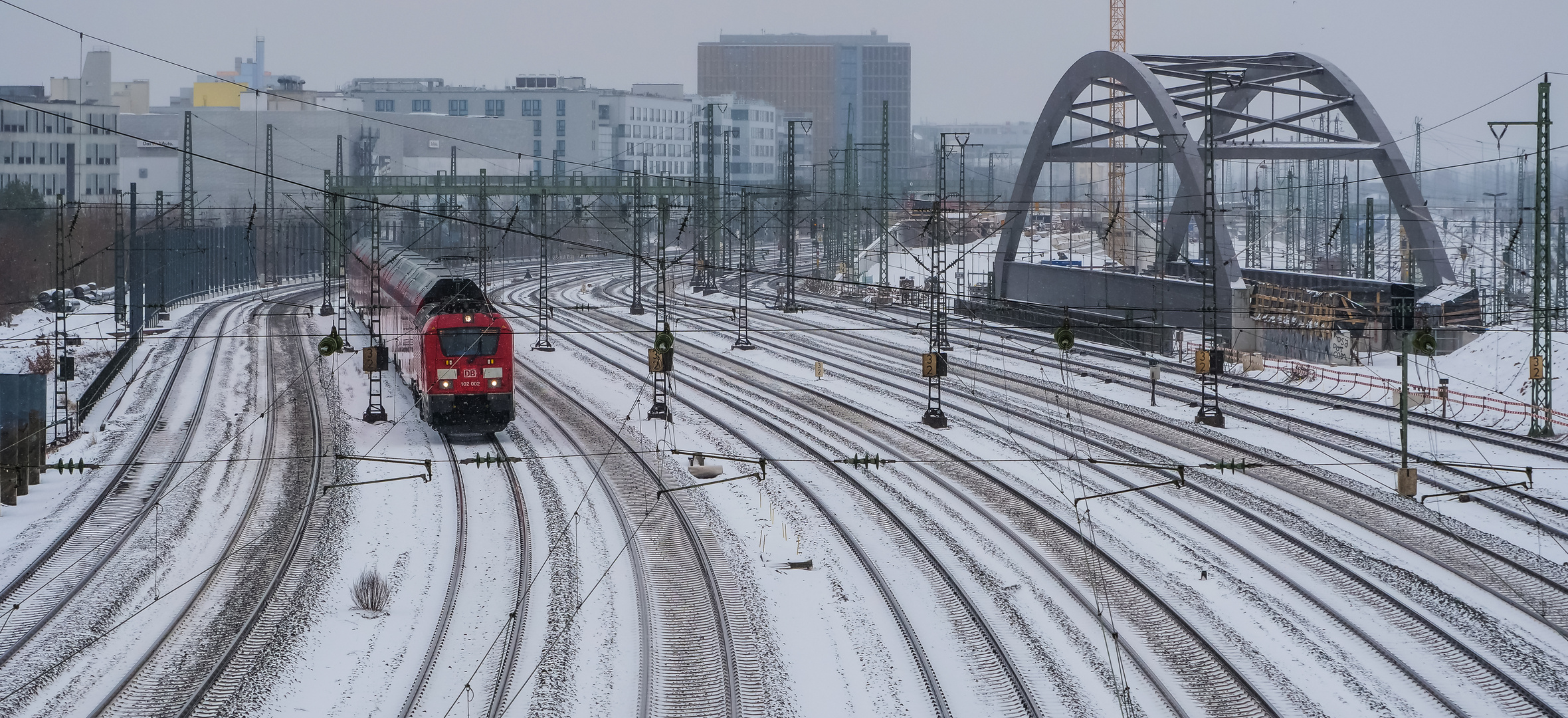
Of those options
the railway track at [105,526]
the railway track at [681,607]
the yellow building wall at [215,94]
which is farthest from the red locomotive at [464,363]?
the yellow building wall at [215,94]

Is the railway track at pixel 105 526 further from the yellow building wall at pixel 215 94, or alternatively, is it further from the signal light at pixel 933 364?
the yellow building wall at pixel 215 94

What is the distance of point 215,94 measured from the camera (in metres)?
130

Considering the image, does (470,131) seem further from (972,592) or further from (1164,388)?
(972,592)

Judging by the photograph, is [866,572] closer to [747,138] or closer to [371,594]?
[371,594]

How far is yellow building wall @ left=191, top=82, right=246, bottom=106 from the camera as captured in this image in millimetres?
128375

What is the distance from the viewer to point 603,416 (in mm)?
36562

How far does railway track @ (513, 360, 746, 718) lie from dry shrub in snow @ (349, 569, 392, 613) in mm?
3812

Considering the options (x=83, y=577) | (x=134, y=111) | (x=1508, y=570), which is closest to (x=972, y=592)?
(x=1508, y=570)

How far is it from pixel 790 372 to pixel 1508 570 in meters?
26.3

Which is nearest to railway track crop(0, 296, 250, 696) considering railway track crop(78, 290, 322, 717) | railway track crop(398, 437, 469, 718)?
railway track crop(78, 290, 322, 717)

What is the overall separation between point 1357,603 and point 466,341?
750 inches

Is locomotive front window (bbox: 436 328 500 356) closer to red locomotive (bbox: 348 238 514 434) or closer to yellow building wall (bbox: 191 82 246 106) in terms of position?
red locomotive (bbox: 348 238 514 434)

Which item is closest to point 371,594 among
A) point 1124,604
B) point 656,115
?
point 1124,604

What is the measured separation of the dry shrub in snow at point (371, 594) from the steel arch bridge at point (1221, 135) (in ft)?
108
